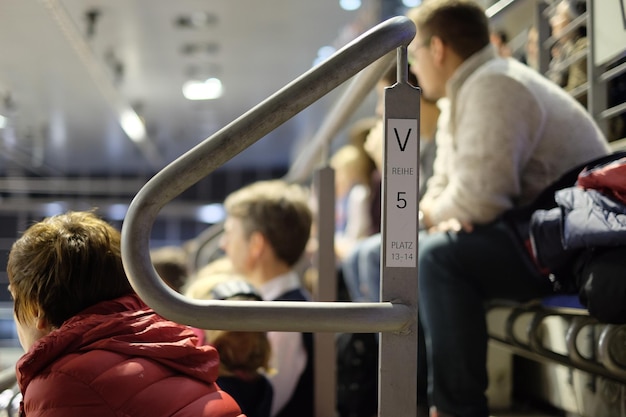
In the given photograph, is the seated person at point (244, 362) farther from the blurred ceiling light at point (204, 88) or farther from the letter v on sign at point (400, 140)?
the blurred ceiling light at point (204, 88)

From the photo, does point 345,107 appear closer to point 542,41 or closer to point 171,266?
point 542,41

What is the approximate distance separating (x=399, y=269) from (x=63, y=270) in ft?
1.92

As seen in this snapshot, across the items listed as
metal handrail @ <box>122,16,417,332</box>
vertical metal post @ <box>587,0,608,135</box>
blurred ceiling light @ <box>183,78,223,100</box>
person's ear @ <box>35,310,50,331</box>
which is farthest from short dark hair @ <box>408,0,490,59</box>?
blurred ceiling light @ <box>183,78,223,100</box>

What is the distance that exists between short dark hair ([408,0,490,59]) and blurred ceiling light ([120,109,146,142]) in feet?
24.3

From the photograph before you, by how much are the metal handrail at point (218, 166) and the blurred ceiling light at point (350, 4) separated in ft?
19.0

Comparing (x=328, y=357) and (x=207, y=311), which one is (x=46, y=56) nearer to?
(x=328, y=357)

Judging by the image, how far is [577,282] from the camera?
5.47ft

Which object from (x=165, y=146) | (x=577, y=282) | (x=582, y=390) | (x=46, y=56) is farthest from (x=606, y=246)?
(x=165, y=146)

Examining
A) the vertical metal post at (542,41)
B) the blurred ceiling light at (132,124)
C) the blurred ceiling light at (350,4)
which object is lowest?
the vertical metal post at (542,41)

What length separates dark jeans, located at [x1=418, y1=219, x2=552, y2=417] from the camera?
1928 millimetres

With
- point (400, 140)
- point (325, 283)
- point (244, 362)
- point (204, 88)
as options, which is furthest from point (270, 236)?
point (204, 88)

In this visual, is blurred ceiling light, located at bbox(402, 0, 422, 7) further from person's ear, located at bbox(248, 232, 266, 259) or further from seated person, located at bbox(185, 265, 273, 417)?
seated person, located at bbox(185, 265, 273, 417)

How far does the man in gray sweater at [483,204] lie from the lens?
194 centimetres

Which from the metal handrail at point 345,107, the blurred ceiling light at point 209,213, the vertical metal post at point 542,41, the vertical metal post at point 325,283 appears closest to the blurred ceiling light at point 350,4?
the metal handrail at point 345,107
